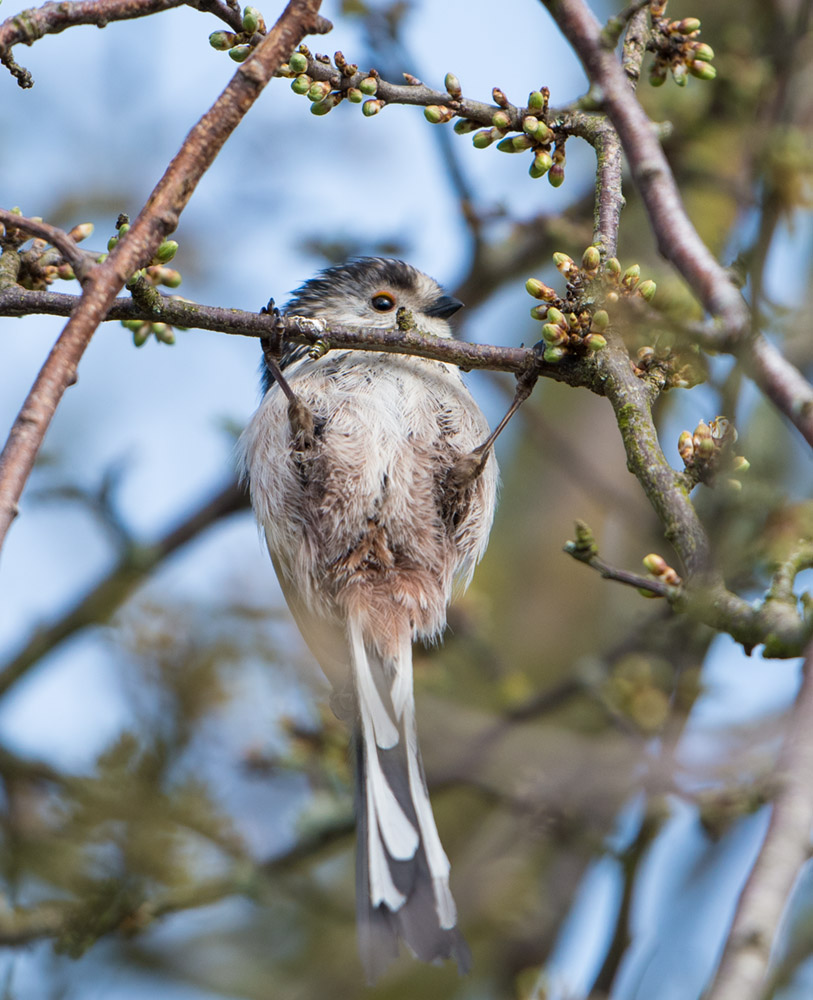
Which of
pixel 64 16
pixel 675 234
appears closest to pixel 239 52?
pixel 64 16

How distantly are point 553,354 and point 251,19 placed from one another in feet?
3.11

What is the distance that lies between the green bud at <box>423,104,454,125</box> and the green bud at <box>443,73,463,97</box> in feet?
0.11

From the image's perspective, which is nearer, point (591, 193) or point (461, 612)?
point (461, 612)

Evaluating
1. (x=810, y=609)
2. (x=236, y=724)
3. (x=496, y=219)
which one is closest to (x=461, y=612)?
(x=236, y=724)

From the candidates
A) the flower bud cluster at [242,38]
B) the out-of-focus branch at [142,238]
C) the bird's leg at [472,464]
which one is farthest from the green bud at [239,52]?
the bird's leg at [472,464]

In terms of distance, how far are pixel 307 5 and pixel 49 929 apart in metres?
2.98

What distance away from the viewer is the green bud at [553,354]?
2.28 meters

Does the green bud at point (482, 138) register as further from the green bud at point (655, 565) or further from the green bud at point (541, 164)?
the green bud at point (655, 565)

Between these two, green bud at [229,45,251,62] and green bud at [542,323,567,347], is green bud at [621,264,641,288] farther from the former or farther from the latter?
green bud at [229,45,251,62]

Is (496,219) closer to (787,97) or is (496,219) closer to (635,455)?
(787,97)

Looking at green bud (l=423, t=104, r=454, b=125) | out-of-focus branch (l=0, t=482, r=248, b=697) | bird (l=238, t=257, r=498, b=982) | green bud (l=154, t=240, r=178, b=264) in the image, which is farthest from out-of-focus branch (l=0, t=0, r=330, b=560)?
→ out-of-focus branch (l=0, t=482, r=248, b=697)

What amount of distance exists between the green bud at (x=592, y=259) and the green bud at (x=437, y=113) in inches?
16.8

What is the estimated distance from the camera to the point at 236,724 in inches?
173

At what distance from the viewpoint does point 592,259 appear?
87.0 inches
